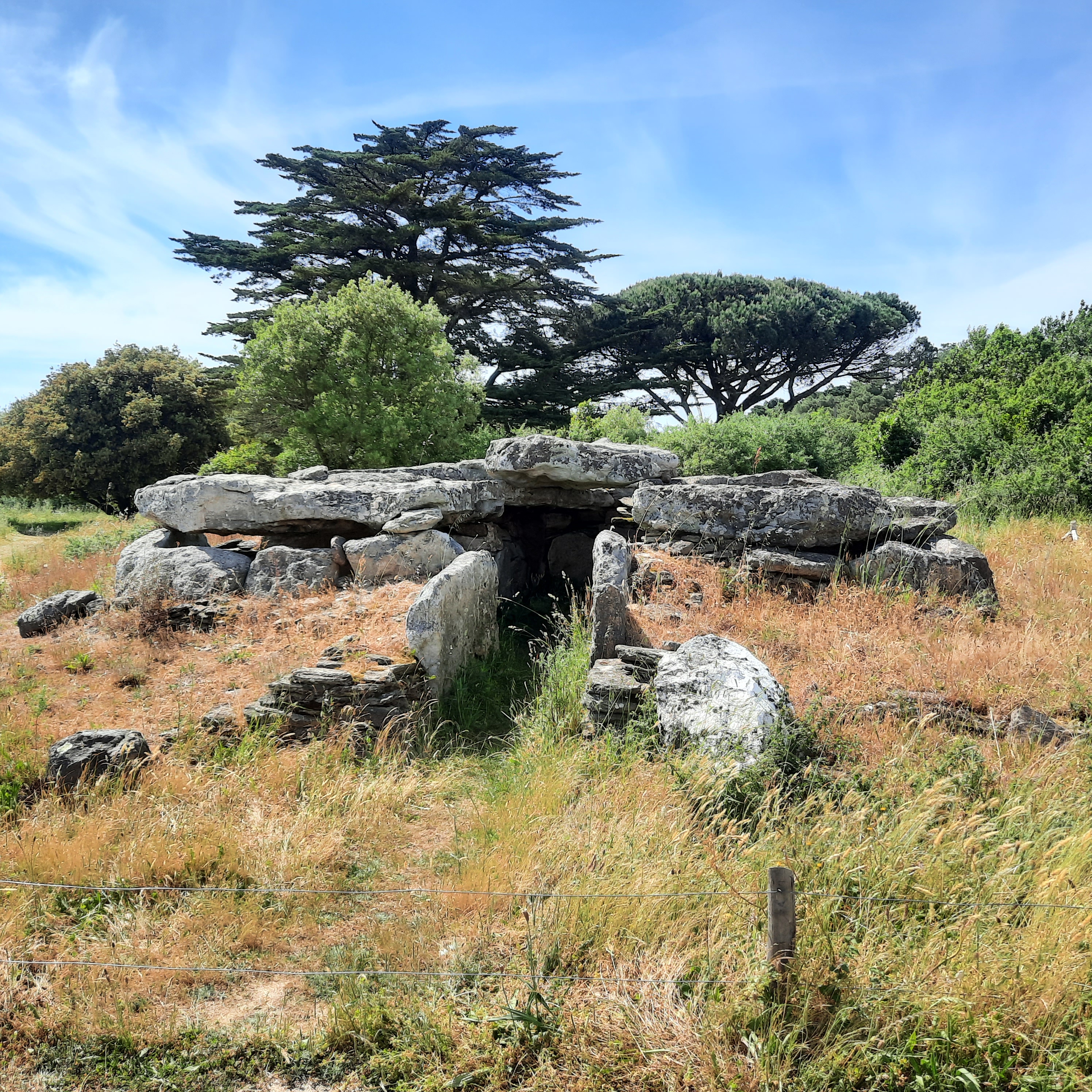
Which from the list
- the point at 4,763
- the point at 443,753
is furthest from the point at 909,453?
the point at 4,763

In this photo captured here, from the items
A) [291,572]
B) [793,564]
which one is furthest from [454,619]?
[793,564]

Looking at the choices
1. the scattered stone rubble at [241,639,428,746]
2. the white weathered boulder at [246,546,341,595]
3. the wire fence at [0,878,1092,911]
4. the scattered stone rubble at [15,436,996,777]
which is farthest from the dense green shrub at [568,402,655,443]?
the wire fence at [0,878,1092,911]

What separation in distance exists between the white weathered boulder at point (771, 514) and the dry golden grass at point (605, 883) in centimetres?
201

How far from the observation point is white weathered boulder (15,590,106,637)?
809 centimetres

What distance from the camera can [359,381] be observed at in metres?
12.3

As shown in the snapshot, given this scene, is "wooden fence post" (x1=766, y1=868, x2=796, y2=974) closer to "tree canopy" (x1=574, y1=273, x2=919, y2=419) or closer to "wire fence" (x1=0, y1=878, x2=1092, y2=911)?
"wire fence" (x1=0, y1=878, x2=1092, y2=911)

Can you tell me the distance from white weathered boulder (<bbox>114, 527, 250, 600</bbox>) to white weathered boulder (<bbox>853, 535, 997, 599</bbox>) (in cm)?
684

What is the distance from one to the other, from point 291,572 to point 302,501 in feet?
2.78

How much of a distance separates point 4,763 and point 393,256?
1856 centimetres

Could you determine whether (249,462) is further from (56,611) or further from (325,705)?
(325,705)

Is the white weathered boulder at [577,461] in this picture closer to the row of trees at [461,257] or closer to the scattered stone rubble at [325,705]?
the scattered stone rubble at [325,705]

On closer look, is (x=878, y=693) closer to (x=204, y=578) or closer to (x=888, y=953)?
(x=888, y=953)

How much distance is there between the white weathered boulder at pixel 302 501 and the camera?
859 centimetres

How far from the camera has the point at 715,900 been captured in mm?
3350
